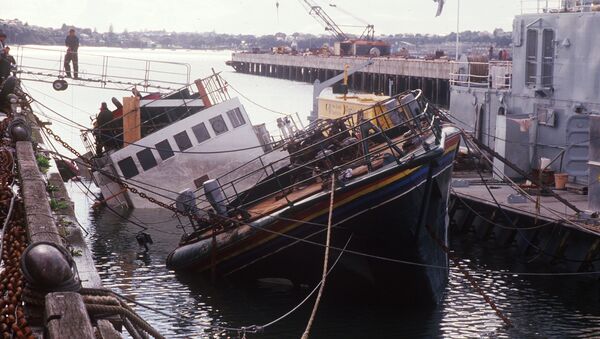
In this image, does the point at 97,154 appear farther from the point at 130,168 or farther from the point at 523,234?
the point at 523,234

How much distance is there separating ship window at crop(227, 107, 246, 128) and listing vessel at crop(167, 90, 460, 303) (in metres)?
10.4

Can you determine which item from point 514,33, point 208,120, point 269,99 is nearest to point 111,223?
point 208,120

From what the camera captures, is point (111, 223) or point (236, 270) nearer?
point (236, 270)

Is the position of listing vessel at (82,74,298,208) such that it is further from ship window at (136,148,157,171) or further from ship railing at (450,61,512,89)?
ship railing at (450,61,512,89)

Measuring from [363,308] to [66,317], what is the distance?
14.9 m

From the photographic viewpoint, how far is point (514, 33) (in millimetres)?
36969

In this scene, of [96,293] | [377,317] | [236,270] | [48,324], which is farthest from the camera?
[236,270]

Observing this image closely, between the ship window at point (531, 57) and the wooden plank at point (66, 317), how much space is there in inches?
1204

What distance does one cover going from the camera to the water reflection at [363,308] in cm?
1983

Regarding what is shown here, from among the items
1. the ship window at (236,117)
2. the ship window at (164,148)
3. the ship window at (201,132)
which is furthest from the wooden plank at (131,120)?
the ship window at (236,117)

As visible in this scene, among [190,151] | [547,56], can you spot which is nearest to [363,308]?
[190,151]

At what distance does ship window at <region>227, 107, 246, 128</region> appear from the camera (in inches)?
1302

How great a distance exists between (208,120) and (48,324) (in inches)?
1052

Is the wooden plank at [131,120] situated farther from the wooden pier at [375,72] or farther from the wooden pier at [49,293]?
the wooden pier at [375,72]
